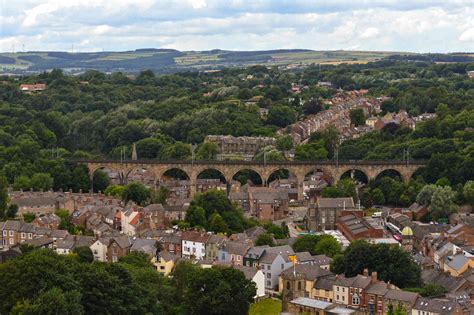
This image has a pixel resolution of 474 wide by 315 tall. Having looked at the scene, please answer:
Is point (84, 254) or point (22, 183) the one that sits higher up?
point (84, 254)

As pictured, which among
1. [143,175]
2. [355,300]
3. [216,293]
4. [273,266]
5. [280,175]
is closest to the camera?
[216,293]

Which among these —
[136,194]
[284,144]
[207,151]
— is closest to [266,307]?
[136,194]

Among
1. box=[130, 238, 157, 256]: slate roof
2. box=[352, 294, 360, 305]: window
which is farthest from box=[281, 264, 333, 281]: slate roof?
box=[130, 238, 157, 256]: slate roof

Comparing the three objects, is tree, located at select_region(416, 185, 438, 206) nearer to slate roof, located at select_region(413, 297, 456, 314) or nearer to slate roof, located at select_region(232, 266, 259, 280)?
slate roof, located at select_region(232, 266, 259, 280)

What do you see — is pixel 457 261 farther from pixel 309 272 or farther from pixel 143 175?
pixel 143 175

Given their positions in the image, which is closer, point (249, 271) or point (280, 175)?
point (249, 271)

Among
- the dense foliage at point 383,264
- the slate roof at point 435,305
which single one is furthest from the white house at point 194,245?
the slate roof at point 435,305
